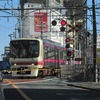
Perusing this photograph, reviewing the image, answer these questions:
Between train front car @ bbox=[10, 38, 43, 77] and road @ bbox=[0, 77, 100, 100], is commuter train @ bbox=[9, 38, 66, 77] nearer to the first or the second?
train front car @ bbox=[10, 38, 43, 77]

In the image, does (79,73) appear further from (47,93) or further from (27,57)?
(47,93)

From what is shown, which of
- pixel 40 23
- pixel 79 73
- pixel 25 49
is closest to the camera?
pixel 25 49

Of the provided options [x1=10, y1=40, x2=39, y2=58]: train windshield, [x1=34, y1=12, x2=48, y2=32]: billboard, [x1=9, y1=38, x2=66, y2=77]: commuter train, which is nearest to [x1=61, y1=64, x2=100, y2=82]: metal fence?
[x1=9, y1=38, x2=66, y2=77]: commuter train

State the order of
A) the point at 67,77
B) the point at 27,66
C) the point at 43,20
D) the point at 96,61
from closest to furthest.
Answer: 1. the point at 96,61
2. the point at 27,66
3. the point at 67,77
4. the point at 43,20

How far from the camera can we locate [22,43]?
1781 inches

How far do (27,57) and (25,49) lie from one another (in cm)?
82

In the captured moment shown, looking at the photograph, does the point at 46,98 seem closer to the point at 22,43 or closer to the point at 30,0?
the point at 22,43

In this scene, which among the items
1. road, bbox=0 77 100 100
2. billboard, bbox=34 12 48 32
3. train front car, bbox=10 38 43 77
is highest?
billboard, bbox=34 12 48 32

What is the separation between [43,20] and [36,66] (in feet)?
196

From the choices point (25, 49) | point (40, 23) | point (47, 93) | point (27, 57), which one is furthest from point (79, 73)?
point (40, 23)

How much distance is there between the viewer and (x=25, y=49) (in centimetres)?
4497

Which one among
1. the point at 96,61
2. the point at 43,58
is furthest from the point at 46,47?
the point at 96,61

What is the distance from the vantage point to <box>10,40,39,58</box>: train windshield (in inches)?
1763

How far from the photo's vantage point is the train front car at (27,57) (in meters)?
44.7
